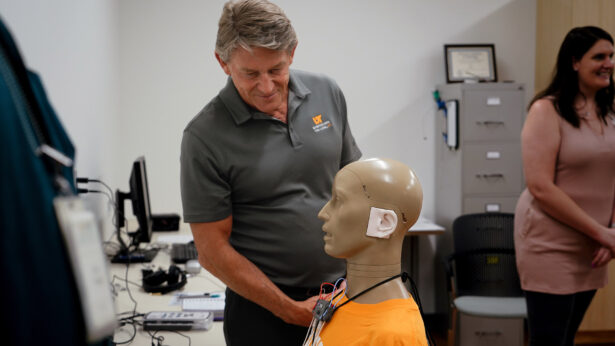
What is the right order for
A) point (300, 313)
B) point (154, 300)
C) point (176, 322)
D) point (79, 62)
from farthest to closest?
1. point (79, 62)
2. point (154, 300)
3. point (176, 322)
4. point (300, 313)

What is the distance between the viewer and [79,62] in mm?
2436

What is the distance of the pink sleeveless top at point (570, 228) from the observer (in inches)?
80.3

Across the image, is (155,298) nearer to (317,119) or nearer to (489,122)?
(317,119)

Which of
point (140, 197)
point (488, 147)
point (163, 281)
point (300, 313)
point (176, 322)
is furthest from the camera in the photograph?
point (488, 147)

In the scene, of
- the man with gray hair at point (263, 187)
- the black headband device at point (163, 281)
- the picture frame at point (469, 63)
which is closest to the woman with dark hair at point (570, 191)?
the man with gray hair at point (263, 187)

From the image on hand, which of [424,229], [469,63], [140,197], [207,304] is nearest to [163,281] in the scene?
[207,304]

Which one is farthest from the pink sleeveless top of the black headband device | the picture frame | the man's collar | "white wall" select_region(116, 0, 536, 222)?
"white wall" select_region(116, 0, 536, 222)

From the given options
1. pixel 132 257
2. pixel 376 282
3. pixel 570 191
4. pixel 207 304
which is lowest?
pixel 132 257

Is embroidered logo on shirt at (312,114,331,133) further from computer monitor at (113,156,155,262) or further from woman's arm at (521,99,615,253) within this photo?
computer monitor at (113,156,155,262)

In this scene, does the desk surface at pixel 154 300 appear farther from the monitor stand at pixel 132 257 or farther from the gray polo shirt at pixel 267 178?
the gray polo shirt at pixel 267 178

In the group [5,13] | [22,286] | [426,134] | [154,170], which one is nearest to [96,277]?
[22,286]

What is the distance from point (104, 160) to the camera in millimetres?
3154

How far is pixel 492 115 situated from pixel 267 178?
2.89 m

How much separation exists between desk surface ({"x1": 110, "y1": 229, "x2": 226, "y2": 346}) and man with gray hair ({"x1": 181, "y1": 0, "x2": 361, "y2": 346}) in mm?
275
